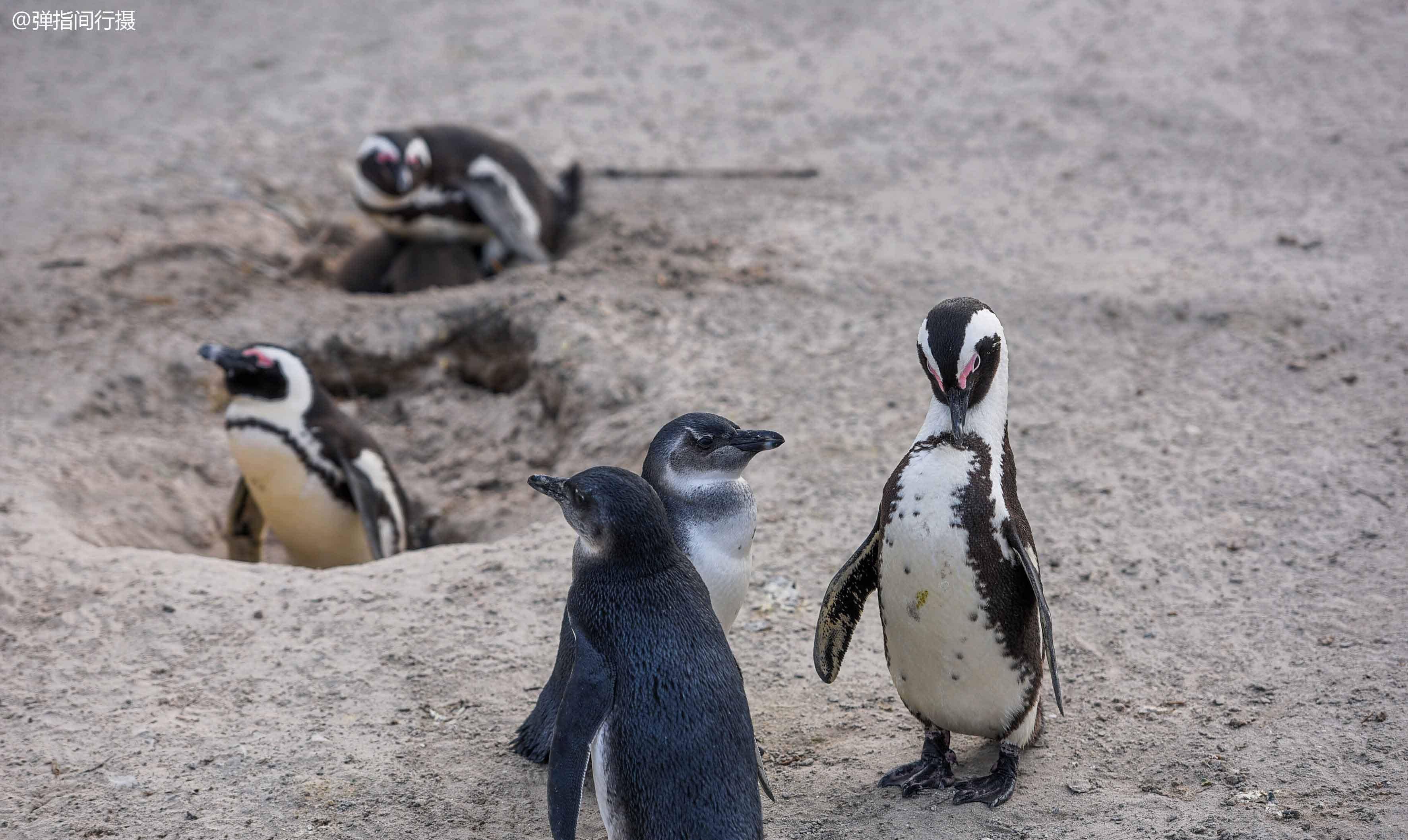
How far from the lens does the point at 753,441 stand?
309 cm

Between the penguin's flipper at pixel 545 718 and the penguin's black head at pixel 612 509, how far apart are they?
9.9 inches

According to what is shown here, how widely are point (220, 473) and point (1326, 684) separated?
4.17m

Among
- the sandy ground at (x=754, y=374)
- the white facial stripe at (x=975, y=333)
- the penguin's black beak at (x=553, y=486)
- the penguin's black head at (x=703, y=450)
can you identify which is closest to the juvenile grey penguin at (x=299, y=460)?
the sandy ground at (x=754, y=374)

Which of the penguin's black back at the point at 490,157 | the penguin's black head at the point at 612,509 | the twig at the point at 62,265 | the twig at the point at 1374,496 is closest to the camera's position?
the penguin's black head at the point at 612,509

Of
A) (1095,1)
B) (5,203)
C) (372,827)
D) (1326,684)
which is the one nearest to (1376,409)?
(1326,684)

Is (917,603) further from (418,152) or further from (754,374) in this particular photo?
(418,152)

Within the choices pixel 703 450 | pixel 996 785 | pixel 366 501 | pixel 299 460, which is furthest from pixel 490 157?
pixel 996 785

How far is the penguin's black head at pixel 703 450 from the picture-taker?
10.2 feet

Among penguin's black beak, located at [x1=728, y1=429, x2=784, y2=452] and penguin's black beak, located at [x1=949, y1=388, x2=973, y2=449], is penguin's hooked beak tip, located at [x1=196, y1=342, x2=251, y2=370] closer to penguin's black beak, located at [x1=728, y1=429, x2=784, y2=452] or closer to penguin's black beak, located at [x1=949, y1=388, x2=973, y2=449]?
penguin's black beak, located at [x1=728, y1=429, x2=784, y2=452]

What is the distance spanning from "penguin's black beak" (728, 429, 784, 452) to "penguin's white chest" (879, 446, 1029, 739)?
14.9 inches

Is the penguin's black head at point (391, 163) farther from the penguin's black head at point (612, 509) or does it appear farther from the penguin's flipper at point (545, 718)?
the penguin's black head at point (612, 509)

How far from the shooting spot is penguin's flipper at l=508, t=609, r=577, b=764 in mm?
2791

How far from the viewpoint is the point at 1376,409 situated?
443 cm

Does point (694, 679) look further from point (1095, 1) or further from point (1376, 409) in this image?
point (1095, 1)
